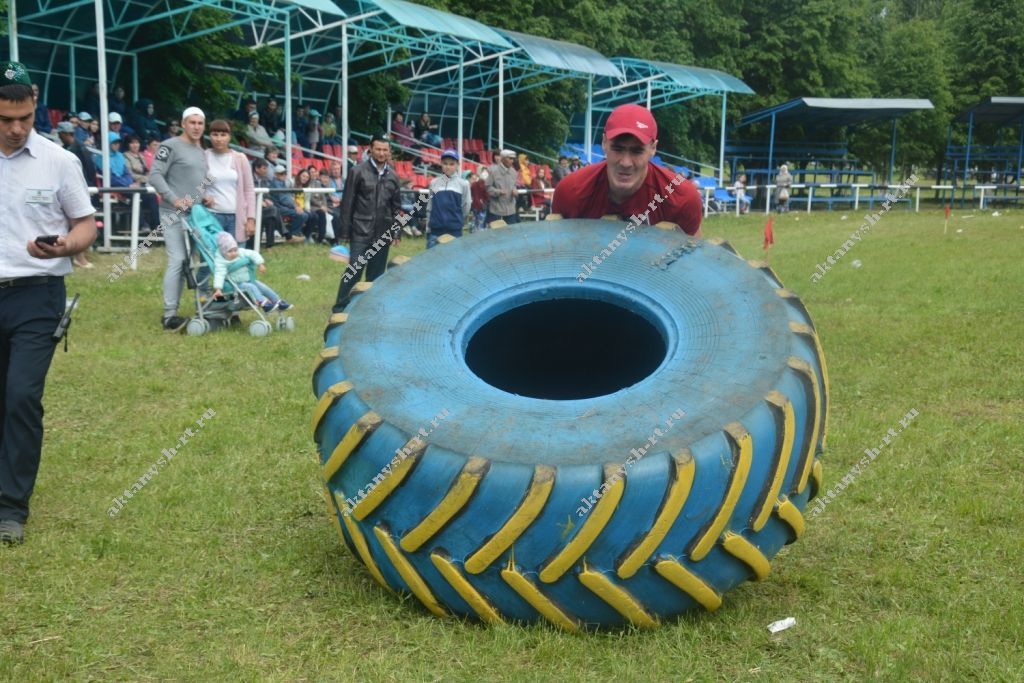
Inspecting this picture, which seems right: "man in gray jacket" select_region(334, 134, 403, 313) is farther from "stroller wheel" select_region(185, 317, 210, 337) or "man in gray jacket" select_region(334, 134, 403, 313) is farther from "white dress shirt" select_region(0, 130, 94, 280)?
"white dress shirt" select_region(0, 130, 94, 280)

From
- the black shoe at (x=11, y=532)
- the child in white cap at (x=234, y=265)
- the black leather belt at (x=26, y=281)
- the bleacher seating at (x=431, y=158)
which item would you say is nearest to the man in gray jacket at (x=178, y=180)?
the child in white cap at (x=234, y=265)

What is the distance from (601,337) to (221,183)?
217 inches

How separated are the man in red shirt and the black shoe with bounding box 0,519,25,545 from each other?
2798 millimetres

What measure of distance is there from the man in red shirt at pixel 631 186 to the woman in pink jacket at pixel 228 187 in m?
5.16

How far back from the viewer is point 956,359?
7918mm

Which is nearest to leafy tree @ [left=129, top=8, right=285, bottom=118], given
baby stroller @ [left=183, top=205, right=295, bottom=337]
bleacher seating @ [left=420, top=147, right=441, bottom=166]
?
bleacher seating @ [left=420, top=147, right=441, bottom=166]

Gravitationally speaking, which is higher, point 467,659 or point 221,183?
point 221,183

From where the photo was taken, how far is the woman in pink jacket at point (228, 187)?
930 cm

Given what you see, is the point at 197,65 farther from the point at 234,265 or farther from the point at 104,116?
the point at 234,265

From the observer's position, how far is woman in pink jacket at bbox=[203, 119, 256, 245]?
366 inches

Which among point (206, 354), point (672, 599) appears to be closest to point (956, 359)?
point (672, 599)

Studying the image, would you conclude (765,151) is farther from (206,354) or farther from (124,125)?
(206,354)

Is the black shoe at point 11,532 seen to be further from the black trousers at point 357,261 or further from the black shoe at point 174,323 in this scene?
the black trousers at point 357,261

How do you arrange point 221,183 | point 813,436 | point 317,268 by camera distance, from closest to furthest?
point 813,436 → point 221,183 → point 317,268
